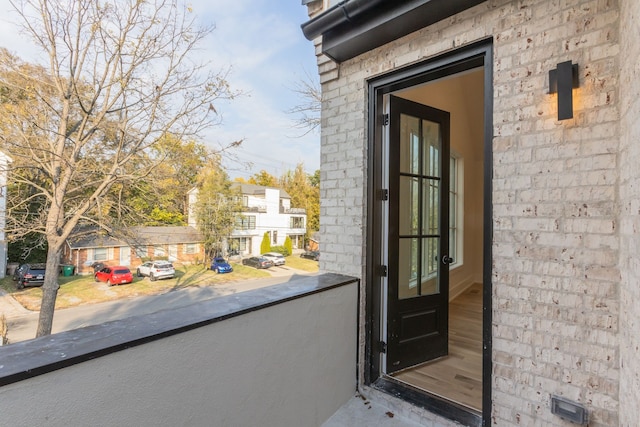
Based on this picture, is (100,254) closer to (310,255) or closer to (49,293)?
(49,293)

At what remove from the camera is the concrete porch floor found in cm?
196

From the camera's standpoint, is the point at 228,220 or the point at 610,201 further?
the point at 228,220

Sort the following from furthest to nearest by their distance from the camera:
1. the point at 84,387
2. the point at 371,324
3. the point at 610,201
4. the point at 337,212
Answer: the point at 337,212
the point at 371,324
the point at 610,201
the point at 84,387

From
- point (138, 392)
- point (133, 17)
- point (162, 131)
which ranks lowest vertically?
point (138, 392)

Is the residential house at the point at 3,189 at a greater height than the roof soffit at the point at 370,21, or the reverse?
the roof soffit at the point at 370,21

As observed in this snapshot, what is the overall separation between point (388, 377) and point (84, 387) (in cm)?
202

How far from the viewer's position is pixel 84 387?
900 mm

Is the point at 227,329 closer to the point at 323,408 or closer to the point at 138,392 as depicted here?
the point at 138,392

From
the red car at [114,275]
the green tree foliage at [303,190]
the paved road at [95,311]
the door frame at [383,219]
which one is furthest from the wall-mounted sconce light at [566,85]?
the green tree foliage at [303,190]

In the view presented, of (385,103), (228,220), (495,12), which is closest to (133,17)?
(385,103)

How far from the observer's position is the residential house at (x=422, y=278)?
3.61ft

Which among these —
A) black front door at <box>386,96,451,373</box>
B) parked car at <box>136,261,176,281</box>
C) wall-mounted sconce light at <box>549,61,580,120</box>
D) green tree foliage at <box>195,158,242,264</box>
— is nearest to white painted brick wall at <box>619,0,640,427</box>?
wall-mounted sconce light at <box>549,61,580,120</box>

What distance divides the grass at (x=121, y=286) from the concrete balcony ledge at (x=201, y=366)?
1353 cm

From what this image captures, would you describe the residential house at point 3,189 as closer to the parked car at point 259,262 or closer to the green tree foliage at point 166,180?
the green tree foliage at point 166,180
